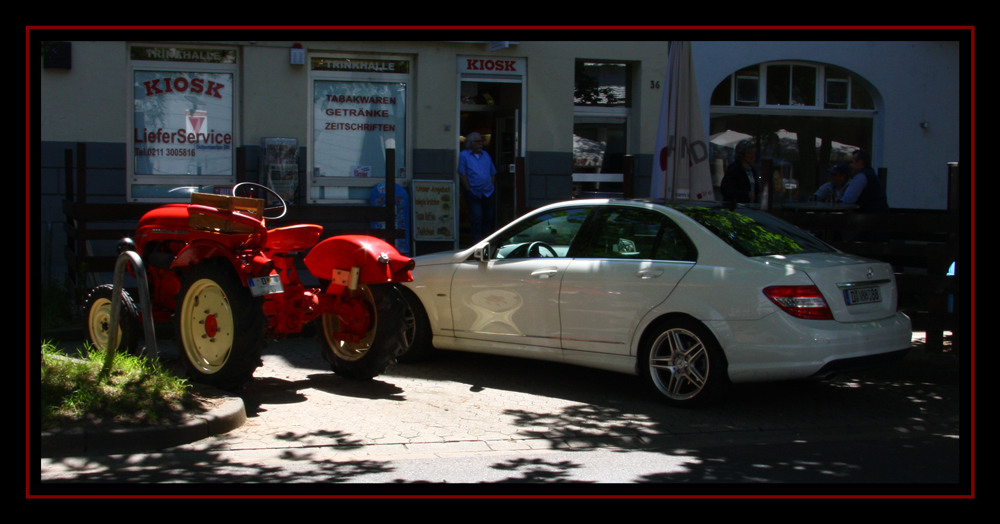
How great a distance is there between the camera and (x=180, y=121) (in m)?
13.3

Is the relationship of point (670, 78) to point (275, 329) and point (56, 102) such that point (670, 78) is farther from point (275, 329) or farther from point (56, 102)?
point (56, 102)

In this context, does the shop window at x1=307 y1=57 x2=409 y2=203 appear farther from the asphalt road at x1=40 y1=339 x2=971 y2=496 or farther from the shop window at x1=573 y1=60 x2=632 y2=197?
the asphalt road at x1=40 y1=339 x2=971 y2=496

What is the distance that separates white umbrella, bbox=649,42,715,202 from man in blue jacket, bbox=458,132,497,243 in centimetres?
354

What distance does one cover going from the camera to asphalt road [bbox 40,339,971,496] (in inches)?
196

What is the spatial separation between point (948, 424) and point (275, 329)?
482cm

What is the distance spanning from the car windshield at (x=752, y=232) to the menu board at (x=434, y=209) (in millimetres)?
6975

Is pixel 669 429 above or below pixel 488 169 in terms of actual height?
below

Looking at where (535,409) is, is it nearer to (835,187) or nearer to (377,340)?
(377,340)

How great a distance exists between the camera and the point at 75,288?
33.8ft

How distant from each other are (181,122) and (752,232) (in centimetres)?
908

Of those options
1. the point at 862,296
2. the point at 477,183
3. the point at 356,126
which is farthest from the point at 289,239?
the point at 356,126

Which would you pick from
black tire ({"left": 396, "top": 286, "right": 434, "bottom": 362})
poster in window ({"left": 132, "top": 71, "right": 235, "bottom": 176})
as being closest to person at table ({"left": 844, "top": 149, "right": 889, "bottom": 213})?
black tire ({"left": 396, "top": 286, "right": 434, "bottom": 362})

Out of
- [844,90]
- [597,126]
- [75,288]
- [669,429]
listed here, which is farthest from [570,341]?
[844,90]

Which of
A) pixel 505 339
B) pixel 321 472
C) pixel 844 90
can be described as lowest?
pixel 321 472
